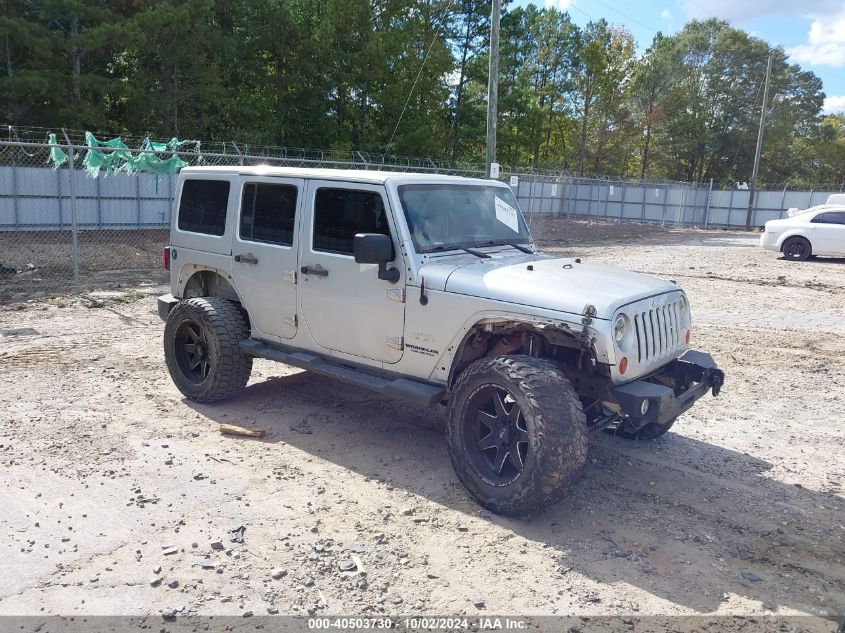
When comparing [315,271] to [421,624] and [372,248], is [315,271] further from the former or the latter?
[421,624]

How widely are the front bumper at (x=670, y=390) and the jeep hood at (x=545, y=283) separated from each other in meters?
0.52

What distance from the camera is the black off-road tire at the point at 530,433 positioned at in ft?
13.3

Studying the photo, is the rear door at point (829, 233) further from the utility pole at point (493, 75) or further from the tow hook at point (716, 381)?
the tow hook at point (716, 381)

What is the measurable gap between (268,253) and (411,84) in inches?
1299

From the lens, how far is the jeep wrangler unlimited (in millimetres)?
4219

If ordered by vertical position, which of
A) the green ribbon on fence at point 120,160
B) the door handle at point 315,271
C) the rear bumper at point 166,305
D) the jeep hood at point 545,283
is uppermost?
the green ribbon on fence at point 120,160

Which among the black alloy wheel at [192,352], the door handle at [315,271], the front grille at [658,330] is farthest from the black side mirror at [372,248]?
the black alloy wheel at [192,352]

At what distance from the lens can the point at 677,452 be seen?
5.53 metres

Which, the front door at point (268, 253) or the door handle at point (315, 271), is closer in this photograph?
the door handle at point (315, 271)

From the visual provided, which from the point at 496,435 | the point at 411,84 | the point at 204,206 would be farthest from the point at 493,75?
the point at 411,84

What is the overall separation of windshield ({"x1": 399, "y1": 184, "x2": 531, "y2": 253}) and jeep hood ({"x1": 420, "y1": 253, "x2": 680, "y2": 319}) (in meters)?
Answer: 0.26

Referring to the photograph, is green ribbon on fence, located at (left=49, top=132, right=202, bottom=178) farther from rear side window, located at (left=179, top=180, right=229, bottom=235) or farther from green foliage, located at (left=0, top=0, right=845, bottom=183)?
rear side window, located at (left=179, top=180, right=229, bottom=235)

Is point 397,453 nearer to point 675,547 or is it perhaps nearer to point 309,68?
point 675,547

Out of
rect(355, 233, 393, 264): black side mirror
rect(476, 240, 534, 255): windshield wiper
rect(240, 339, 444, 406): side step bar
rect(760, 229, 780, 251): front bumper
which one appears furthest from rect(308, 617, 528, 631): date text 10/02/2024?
rect(760, 229, 780, 251): front bumper
